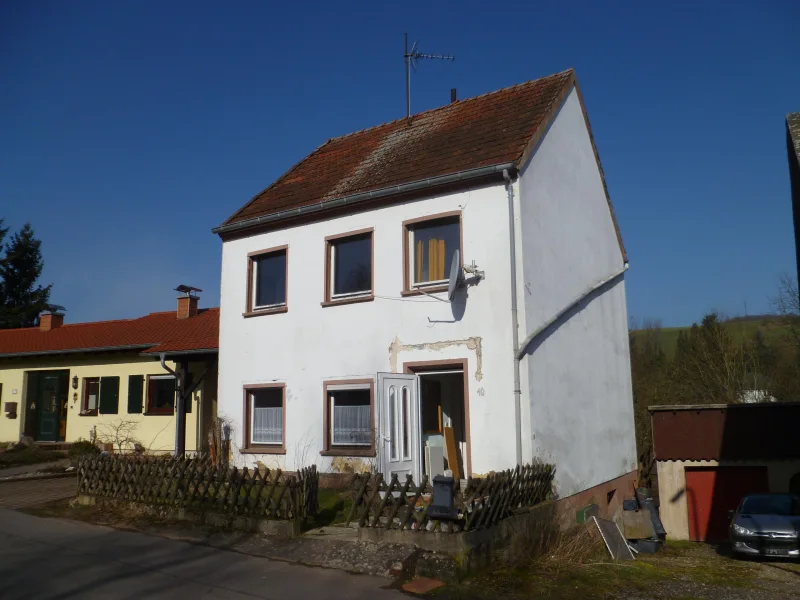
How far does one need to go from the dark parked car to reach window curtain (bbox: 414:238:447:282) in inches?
416

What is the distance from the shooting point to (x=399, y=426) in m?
12.5

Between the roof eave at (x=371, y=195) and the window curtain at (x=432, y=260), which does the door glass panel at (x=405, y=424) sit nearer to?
the window curtain at (x=432, y=260)

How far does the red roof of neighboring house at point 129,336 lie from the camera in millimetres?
20312

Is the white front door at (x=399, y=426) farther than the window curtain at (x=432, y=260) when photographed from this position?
No

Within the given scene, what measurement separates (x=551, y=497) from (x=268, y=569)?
541 cm

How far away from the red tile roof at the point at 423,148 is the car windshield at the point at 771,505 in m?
11.8

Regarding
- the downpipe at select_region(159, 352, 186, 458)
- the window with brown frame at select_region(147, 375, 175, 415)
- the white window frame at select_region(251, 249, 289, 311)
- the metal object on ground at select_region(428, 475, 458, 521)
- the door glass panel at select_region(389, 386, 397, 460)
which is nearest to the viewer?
the metal object on ground at select_region(428, 475, 458, 521)

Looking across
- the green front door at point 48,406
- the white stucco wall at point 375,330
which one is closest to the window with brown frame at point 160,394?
the green front door at point 48,406

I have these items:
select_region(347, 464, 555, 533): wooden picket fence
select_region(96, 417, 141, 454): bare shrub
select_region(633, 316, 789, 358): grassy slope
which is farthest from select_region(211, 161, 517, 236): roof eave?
select_region(633, 316, 789, 358): grassy slope

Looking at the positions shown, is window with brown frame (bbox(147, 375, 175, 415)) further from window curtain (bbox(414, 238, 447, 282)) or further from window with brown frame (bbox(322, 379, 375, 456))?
window curtain (bbox(414, 238, 447, 282))

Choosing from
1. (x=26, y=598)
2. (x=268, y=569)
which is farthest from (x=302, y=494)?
(x=26, y=598)

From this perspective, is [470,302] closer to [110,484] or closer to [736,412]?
[110,484]

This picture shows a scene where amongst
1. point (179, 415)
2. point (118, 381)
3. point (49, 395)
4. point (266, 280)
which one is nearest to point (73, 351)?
point (118, 381)

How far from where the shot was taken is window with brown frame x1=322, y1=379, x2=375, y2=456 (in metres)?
13.5
